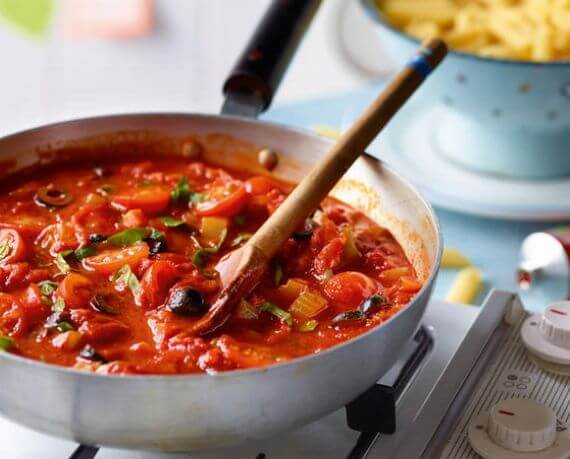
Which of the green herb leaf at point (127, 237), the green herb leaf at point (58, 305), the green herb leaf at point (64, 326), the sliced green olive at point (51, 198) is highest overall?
the green herb leaf at point (64, 326)

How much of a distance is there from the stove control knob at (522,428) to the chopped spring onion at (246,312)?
41 centimetres

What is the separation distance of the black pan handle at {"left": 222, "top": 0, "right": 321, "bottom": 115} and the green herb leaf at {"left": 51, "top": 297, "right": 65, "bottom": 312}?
0.63m

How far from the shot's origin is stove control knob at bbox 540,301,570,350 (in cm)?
173

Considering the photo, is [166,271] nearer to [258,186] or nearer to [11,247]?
[11,247]

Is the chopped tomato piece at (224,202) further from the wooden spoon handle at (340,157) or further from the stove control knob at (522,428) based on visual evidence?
the stove control knob at (522,428)

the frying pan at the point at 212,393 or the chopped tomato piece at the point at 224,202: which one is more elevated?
the frying pan at the point at 212,393

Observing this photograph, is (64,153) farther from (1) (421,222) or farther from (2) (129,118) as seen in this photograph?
(1) (421,222)

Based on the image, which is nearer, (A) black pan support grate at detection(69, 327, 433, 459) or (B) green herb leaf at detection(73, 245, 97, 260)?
(A) black pan support grate at detection(69, 327, 433, 459)

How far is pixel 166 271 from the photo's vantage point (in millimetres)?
1705

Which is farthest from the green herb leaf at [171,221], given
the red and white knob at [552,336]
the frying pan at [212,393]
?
the red and white knob at [552,336]

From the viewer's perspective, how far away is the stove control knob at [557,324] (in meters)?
1.73

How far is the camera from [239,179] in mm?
2148

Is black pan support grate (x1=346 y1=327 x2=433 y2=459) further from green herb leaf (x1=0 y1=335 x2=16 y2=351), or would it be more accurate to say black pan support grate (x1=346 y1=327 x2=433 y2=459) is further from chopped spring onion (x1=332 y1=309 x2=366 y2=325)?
green herb leaf (x1=0 y1=335 x2=16 y2=351)

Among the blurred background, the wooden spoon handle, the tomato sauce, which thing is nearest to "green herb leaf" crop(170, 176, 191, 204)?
the tomato sauce
